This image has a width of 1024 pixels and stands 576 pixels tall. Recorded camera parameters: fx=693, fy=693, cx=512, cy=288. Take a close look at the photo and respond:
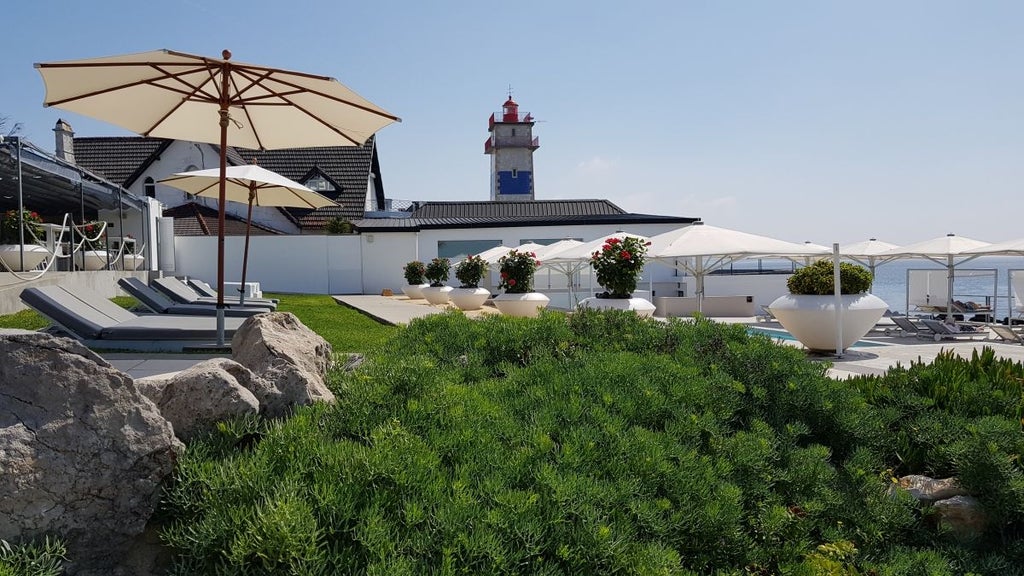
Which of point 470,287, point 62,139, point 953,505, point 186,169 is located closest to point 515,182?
point 186,169

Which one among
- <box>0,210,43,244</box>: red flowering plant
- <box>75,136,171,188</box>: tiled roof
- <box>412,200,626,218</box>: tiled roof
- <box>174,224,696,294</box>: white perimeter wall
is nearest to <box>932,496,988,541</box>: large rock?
<box>0,210,43,244</box>: red flowering plant

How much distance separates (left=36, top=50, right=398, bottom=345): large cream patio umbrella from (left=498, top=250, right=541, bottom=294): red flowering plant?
824 cm

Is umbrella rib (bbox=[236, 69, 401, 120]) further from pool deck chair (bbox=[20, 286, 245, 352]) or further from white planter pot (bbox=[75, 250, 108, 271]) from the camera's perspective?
white planter pot (bbox=[75, 250, 108, 271])

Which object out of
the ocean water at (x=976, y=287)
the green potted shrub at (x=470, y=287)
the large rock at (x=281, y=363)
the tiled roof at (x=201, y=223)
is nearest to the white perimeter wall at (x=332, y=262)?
the tiled roof at (x=201, y=223)

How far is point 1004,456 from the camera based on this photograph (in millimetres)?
3934

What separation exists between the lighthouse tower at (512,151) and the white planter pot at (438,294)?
31028mm

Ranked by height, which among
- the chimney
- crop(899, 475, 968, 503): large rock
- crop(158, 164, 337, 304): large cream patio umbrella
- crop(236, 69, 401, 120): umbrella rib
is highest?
the chimney

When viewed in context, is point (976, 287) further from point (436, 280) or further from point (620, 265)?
point (620, 265)

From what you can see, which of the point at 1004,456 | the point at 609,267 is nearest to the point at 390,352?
the point at 1004,456

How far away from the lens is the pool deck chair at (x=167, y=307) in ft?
33.5

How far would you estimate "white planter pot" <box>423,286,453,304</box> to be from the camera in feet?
68.3

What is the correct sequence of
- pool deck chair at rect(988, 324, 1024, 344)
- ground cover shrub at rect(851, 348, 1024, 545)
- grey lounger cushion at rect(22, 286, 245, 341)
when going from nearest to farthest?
ground cover shrub at rect(851, 348, 1024, 545) → grey lounger cushion at rect(22, 286, 245, 341) → pool deck chair at rect(988, 324, 1024, 344)

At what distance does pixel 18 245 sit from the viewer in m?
11.7

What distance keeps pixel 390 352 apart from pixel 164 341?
4.11 m
